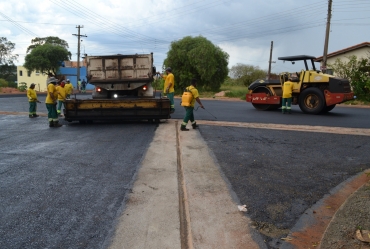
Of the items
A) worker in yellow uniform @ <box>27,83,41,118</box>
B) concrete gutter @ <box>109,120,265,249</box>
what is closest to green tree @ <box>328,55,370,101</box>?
worker in yellow uniform @ <box>27,83,41,118</box>

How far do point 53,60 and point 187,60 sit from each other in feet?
91.2

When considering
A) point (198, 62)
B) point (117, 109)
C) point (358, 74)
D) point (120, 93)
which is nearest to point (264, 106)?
point (120, 93)

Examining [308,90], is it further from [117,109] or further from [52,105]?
[52,105]

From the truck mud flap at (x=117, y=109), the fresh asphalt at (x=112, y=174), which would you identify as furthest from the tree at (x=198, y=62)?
the fresh asphalt at (x=112, y=174)

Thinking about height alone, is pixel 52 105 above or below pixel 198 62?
below

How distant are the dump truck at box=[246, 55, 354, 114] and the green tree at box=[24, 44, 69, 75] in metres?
50.2

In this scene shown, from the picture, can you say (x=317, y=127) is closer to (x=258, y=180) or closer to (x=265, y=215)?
(x=258, y=180)

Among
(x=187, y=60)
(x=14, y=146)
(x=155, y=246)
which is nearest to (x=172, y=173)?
(x=155, y=246)

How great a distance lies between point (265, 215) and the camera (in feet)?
14.6

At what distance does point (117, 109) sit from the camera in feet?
39.3

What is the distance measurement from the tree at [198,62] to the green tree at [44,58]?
2403 cm

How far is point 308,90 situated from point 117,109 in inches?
322

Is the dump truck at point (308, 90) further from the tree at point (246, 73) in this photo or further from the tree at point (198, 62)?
the tree at point (246, 73)

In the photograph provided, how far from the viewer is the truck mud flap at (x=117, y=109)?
11.9 m
